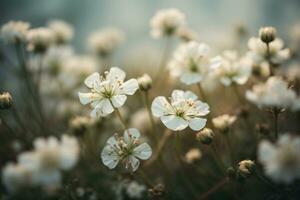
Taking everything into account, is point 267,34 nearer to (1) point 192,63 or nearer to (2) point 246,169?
(1) point 192,63

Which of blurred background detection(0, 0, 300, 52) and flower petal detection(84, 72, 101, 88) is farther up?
blurred background detection(0, 0, 300, 52)

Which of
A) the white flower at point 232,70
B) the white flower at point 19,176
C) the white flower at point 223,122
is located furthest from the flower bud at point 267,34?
the white flower at point 19,176

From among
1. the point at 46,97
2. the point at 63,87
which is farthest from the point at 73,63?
the point at 46,97

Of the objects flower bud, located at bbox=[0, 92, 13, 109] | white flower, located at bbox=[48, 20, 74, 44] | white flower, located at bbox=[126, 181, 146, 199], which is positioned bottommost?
white flower, located at bbox=[126, 181, 146, 199]

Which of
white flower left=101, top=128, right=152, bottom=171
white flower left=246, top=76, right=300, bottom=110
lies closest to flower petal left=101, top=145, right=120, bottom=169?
white flower left=101, top=128, right=152, bottom=171

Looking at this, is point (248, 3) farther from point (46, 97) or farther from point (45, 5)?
point (46, 97)

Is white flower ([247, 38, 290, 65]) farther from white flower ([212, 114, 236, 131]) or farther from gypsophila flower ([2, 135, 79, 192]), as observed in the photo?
gypsophila flower ([2, 135, 79, 192])

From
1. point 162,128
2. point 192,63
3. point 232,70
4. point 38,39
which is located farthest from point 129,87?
point 162,128
